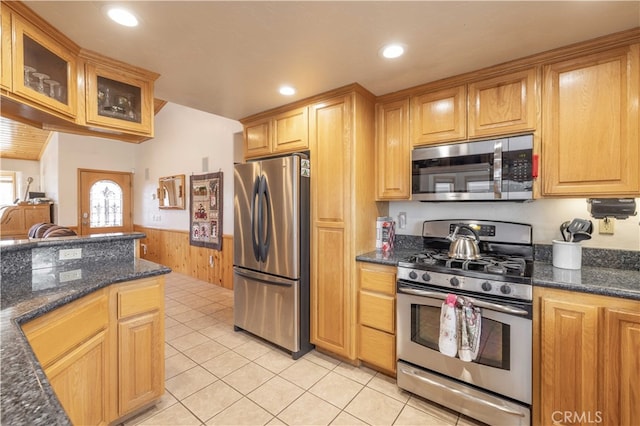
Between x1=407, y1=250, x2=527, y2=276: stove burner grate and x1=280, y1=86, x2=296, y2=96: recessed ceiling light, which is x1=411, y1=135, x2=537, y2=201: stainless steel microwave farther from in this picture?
x1=280, y1=86, x2=296, y2=96: recessed ceiling light

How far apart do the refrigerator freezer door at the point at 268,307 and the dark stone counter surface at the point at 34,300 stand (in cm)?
101

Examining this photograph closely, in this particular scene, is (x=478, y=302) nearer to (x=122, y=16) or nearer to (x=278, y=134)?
(x=278, y=134)

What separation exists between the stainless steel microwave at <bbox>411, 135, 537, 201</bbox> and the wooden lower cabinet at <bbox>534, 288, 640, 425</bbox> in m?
0.74

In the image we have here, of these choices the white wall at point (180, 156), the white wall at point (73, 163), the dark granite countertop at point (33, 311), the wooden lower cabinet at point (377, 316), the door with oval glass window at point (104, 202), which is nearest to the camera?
the dark granite countertop at point (33, 311)

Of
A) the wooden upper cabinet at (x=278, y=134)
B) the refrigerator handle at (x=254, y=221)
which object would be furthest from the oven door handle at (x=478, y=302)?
the wooden upper cabinet at (x=278, y=134)

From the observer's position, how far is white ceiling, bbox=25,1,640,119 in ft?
4.79

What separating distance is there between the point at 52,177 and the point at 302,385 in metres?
7.25

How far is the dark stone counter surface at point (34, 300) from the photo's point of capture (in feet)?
1.89

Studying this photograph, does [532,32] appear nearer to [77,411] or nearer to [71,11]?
[71,11]

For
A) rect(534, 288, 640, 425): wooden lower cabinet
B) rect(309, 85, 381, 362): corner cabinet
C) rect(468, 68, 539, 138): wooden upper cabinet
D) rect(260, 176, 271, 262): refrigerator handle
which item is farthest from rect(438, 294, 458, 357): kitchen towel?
rect(260, 176, 271, 262): refrigerator handle

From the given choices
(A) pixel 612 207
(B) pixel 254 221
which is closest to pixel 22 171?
(B) pixel 254 221

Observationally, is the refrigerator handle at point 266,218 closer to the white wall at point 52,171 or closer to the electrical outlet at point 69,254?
the electrical outlet at point 69,254

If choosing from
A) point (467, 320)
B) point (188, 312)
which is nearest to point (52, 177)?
point (188, 312)

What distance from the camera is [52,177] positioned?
243 inches
